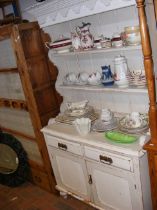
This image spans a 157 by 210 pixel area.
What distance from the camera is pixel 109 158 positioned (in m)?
2.06

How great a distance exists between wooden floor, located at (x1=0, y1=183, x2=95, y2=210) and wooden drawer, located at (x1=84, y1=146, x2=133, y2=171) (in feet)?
2.49

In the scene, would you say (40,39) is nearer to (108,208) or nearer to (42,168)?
(42,168)

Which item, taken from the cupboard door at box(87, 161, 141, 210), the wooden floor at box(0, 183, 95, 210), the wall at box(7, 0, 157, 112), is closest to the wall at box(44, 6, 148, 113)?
the wall at box(7, 0, 157, 112)

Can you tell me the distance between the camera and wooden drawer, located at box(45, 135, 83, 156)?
2.30 m

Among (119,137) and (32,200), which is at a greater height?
(119,137)

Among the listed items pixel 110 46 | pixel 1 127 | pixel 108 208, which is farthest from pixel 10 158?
pixel 110 46

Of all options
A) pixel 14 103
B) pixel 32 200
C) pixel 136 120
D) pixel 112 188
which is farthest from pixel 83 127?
pixel 32 200

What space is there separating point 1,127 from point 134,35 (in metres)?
2.03

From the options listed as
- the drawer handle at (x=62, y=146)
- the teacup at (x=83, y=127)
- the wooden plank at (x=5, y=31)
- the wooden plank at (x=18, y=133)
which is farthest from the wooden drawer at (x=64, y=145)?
the wooden plank at (x=5, y=31)

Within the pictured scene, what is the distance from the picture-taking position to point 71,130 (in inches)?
94.8

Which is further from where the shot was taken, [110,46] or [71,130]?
[71,130]

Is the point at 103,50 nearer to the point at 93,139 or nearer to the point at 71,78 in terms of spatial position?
the point at 71,78

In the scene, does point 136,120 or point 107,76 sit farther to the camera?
point 107,76

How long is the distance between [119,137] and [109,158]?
0.59ft
